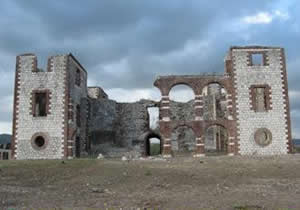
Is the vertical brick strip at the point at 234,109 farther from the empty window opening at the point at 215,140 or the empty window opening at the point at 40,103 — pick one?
the empty window opening at the point at 40,103

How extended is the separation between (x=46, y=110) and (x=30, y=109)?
1219mm

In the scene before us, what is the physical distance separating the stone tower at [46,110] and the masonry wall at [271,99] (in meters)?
12.8

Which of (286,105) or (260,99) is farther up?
(260,99)

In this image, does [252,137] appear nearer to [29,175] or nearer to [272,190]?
[272,190]

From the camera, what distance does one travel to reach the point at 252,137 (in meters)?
23.6

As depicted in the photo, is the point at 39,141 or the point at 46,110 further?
the point at 39,141

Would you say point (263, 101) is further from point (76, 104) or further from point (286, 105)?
point (76, 104)

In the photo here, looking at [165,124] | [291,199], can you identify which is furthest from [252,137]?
[291,199]

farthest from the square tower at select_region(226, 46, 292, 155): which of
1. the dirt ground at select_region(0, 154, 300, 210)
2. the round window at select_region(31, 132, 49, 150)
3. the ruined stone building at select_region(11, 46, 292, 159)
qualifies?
the round window at select_region(31, 132, 49, 150)

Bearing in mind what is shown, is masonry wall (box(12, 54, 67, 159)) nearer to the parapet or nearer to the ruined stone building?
the ruined stone building

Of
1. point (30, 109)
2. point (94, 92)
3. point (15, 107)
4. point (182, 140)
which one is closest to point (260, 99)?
point (182, 140)

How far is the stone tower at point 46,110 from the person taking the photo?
2381 centimetres

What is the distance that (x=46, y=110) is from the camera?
79.9 feet

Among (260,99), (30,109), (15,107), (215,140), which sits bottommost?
(215,140)
